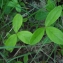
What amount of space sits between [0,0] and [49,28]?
45 cm

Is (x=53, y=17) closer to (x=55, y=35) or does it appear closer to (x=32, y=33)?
(x=55, y=35)

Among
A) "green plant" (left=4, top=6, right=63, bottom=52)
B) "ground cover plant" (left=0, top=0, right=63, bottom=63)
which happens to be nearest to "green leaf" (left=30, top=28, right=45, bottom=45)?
"green plant" (left=4, top=6, right=63, bottom=52)

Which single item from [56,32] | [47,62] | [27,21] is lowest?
[47,62]

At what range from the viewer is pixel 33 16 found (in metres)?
1.14

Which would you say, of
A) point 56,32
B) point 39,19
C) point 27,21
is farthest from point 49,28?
point 27,21

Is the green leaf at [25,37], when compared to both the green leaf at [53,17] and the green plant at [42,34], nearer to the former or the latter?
the green plant at [42,34]

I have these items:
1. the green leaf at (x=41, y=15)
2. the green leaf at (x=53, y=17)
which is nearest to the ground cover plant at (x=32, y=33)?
the green leaf at (x=41, y=15)

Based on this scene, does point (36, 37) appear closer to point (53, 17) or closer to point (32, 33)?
point (53, 17)

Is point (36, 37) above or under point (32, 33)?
above

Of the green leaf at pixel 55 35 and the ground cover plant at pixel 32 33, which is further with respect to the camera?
the ground cover plant at pixel 32 33

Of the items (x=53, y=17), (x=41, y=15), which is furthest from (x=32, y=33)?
(x=53, y=17)

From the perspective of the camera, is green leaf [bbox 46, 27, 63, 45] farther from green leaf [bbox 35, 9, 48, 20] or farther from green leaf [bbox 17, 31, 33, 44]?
green leaf [bbox 35, 9, 48, 20]

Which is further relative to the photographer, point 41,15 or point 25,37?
point 41,15

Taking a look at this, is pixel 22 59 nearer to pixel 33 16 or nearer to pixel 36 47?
pixel 36 47
